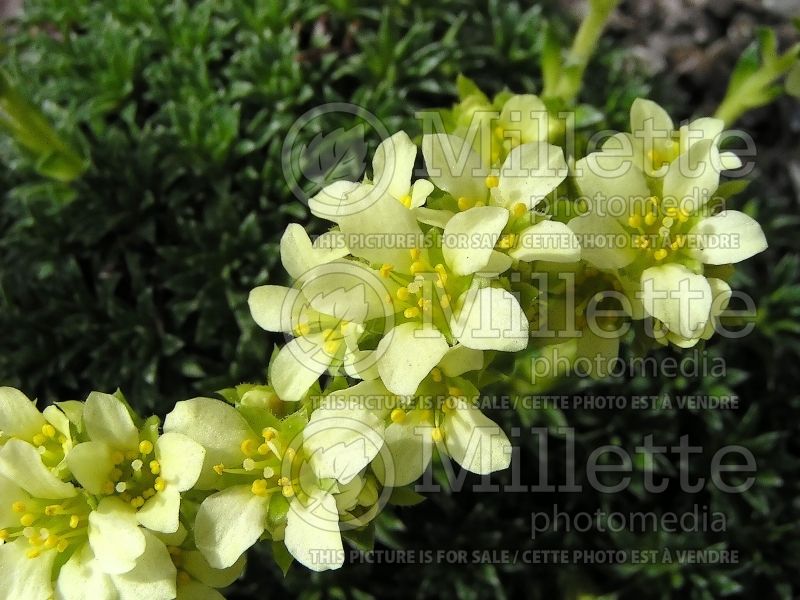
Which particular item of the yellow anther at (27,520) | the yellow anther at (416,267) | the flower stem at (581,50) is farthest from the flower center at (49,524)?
→ the flower stem at (581,50)

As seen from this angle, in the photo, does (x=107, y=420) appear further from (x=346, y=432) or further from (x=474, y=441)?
(x=474, y=441)

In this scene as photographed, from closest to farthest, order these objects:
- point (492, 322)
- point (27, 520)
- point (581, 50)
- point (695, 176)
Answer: point (492, 322), point (27, 520), point (695, 176), point (581, 50)

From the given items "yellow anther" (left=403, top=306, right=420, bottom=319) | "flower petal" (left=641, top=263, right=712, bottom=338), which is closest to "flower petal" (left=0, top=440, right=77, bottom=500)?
"yellow anther" (left=403, top=306, right=420, bottom=319)

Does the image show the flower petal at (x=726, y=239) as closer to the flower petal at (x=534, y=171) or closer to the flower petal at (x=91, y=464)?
the flower petal at (x=534, y=171)

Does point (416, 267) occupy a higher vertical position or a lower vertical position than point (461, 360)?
higher

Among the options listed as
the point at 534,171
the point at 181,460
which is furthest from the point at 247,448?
the point at 534,171

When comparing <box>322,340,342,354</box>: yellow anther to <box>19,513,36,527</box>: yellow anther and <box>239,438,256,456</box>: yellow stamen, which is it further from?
<box>19,513,36,527</box>: yellow anther
